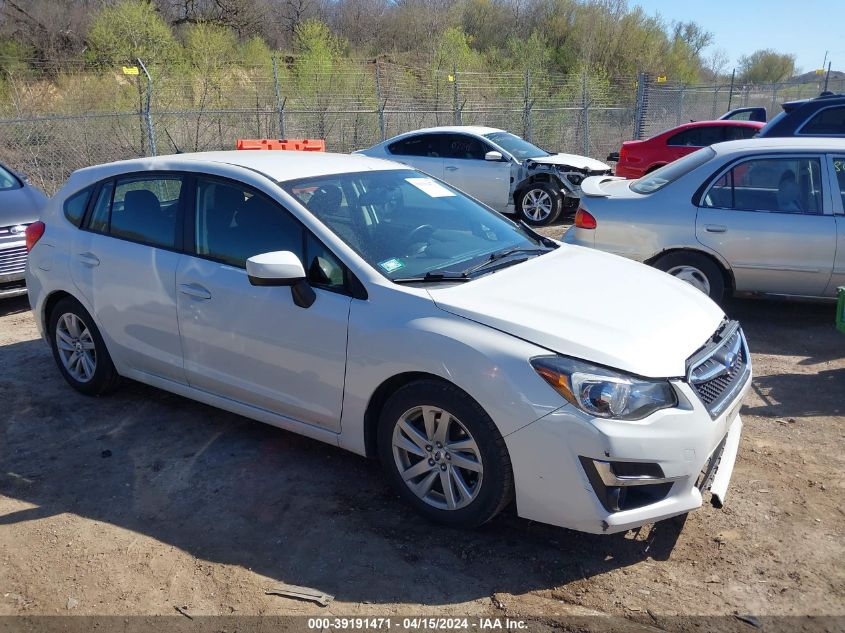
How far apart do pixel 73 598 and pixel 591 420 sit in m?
2.26

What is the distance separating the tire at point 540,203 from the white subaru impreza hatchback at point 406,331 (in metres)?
6.78

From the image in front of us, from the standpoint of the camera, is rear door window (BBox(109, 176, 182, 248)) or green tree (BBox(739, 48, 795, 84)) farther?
green tree (BBox(739, 48, 795, 84))

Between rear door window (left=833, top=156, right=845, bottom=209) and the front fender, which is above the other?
rear door window (left=833, top=156, right=845, bottom=209)

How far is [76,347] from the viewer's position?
4918mm

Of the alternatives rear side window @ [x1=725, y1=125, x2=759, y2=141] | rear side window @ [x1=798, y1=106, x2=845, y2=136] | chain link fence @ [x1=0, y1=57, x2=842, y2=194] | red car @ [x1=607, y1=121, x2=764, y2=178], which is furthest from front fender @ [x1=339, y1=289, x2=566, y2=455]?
chain link fence @ [x1=0, y1=57, x2=842, y2=194]

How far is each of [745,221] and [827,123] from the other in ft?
14.0

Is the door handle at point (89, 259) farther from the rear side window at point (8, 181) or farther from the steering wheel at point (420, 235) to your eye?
the rear side window at point (8, 181)

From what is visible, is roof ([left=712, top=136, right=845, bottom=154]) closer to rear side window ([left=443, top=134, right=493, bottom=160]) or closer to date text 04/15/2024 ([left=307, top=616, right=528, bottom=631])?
date text 04/15/2024 ([left=307, top=616, right=528, bottom=631])

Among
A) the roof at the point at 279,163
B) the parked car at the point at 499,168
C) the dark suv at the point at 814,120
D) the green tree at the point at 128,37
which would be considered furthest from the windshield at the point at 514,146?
the green tree at the point at 128,37

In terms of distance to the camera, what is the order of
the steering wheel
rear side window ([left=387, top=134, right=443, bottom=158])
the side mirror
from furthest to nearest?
rear side window ([left=387, top=134, right=443, bottom=158]) → the steering wheel → the side mirror

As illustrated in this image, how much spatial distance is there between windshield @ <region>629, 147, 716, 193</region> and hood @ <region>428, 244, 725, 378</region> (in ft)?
9.10

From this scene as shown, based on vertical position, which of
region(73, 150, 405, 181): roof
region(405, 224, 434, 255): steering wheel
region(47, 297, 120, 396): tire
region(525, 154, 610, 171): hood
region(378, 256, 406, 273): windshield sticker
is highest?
region(525, 154, 610, 171): hood

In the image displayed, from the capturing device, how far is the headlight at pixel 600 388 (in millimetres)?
2854

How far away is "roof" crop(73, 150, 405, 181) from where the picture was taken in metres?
4.07
